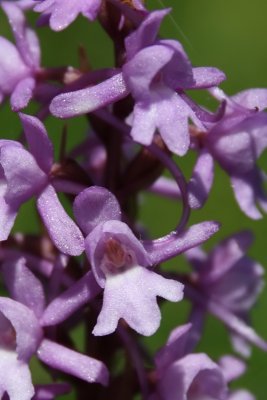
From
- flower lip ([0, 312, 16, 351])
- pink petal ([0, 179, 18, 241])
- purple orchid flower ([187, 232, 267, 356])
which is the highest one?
pink petal ([0, 179, 18, 241])

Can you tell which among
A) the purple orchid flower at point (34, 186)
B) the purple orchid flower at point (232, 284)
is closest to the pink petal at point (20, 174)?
the purple orchid flower at point (34, 186)

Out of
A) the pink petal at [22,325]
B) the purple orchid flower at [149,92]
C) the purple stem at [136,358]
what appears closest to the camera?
the purple orchid flower at [149,92]

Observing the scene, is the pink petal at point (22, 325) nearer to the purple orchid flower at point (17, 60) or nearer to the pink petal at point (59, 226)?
the pink petal at point (59, 226)

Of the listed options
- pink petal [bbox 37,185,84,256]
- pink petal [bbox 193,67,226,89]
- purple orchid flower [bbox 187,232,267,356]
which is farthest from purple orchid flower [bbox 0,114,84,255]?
purple orchid flower [bbox 187,232,267,356]

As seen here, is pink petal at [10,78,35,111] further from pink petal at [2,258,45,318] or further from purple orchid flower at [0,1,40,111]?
pink petal at [2,258,45,318]

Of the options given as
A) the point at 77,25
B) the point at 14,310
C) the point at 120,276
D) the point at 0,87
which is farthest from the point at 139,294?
the point at 77,25

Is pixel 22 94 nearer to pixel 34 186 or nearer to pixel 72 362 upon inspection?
pixel 34 186

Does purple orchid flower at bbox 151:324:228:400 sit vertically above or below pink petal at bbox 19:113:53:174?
below
